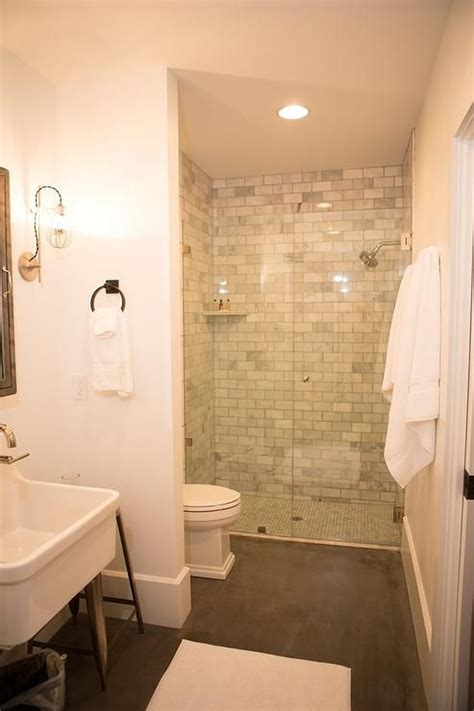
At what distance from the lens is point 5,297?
2014mm

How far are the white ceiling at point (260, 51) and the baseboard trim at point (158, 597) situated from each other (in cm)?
247

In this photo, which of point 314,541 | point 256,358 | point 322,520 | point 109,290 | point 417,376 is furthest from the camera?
point 256,358

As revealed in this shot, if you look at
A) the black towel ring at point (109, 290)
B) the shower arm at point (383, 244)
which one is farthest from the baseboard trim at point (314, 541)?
the shower arm at point (383, 244)

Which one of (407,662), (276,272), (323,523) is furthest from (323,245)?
(407,662)

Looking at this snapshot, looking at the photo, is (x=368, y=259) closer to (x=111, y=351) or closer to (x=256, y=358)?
(x=256, y=358)

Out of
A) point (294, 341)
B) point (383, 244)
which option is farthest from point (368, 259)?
point (294, 341)

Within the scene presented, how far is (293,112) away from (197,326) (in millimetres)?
1650

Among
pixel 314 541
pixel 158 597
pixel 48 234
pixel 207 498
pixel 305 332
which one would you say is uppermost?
pixel 48 234

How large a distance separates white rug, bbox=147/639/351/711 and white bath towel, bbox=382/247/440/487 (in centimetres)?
91

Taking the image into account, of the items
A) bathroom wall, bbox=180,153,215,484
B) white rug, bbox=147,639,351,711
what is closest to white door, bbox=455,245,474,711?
white rug, bbox=147,639,351,711

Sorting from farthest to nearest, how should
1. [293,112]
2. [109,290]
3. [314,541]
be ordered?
1. [314,541]
2. [293,112]
3. [109,290]

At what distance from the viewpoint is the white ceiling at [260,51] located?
1.78 metres

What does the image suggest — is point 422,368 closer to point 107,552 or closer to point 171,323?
point 171,323

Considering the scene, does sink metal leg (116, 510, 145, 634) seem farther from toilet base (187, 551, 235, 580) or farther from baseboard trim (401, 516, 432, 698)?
baseboard trim (401, 516, 432, 698)
